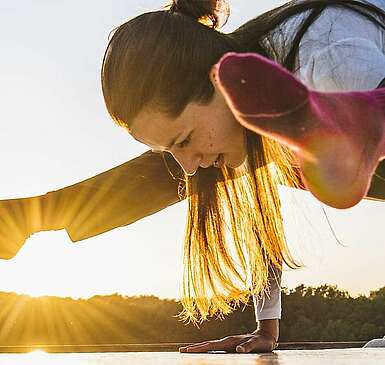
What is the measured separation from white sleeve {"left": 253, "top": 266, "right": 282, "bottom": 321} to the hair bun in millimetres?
721

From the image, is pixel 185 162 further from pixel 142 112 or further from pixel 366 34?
pixel 366 34

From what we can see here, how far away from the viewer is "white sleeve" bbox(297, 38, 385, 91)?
113 cm

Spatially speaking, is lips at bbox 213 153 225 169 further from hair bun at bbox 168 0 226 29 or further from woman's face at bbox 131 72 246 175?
hair bun at bbox 168 0 226 29

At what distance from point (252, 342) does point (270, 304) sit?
5.5 inches

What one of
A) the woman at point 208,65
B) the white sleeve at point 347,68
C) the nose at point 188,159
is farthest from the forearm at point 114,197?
the white sleeve at point 347,68

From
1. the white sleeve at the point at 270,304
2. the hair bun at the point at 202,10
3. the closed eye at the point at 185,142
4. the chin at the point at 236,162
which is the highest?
the hair bun at the point at 202,10

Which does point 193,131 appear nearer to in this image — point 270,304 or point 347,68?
point 347,68

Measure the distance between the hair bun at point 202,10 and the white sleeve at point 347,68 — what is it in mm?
299

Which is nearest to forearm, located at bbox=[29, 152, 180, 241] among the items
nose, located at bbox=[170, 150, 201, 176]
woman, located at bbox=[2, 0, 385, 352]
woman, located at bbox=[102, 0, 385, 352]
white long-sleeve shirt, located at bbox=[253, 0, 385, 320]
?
woman, located at bbox=[2, 0, 385, 352]

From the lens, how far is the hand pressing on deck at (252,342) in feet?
5.98

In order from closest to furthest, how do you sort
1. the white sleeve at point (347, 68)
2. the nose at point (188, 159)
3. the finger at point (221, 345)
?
the white sleeve at point (347, 68), the nose at point (188, 159), the finger at point (221, 345)

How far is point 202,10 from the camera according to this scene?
55.6 inches

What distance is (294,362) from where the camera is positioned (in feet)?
4.08

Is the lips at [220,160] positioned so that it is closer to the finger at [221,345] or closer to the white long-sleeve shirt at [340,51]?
the white long-sleeve shirt at [340,51]
